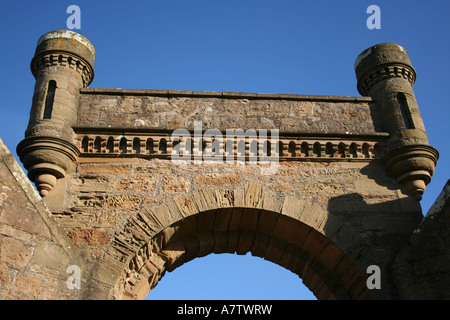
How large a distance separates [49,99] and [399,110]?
4264mm

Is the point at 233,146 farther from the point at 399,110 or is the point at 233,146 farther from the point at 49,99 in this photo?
the point at 49,99

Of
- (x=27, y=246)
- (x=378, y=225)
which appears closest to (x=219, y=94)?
(x=378, y=225)

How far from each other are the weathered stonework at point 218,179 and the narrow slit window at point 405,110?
1.0 inches

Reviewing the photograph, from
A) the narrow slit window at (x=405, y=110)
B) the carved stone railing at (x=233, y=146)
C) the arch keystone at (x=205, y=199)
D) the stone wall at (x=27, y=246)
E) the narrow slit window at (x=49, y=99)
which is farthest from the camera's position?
the narrow slit window at (x=405, y=110)

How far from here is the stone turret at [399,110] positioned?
6340mm

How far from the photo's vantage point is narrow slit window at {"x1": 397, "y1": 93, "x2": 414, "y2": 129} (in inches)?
267

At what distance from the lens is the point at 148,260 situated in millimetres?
5883

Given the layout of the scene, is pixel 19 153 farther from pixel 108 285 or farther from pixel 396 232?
pixel 396 232

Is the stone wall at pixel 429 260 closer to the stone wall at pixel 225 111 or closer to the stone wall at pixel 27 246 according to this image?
the stone wall at pixel 225 111

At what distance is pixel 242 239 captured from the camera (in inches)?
247

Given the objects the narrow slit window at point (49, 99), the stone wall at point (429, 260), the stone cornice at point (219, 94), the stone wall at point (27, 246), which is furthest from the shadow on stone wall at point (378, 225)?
the narrow slit window at point (49, 99)

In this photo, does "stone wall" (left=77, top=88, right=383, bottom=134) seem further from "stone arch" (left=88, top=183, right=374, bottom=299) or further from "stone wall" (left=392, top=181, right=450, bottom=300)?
"stone wall" (left=392, top=181, right=450, bottom=300)

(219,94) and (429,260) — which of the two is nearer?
(429,260)
